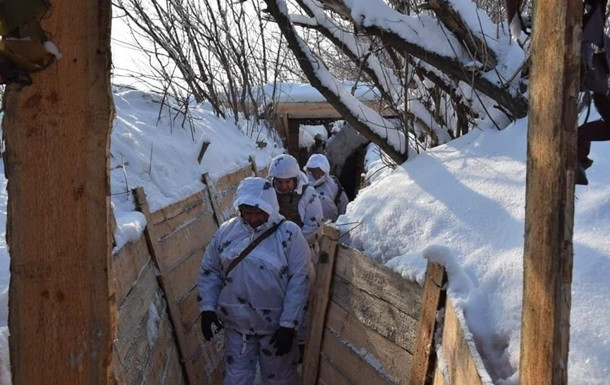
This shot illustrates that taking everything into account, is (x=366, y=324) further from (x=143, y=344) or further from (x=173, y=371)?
(x=173, y=371)

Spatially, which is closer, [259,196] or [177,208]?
[259,196]

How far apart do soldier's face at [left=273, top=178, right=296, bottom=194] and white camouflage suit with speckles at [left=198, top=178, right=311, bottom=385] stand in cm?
169

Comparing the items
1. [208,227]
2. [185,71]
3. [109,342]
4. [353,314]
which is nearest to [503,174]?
[353,314]

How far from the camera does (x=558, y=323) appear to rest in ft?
4.71

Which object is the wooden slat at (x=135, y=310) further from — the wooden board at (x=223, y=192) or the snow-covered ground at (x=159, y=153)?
the wooden board at (x=223, y=192)

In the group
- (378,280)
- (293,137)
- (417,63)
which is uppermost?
(417,63)

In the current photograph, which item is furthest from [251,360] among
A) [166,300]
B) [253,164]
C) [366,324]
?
[253,164]

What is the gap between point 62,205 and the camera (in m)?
1.94

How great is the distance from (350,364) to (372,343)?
0.36m

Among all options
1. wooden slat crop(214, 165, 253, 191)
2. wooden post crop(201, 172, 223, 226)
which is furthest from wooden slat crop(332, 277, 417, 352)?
wooden slat crop(214, 165, 253, 191)

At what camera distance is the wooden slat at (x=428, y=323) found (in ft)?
9.95

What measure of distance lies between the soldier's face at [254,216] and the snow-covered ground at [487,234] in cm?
70

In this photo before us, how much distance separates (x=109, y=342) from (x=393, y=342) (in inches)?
74.9

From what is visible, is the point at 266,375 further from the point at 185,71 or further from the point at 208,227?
the point at 185,71
